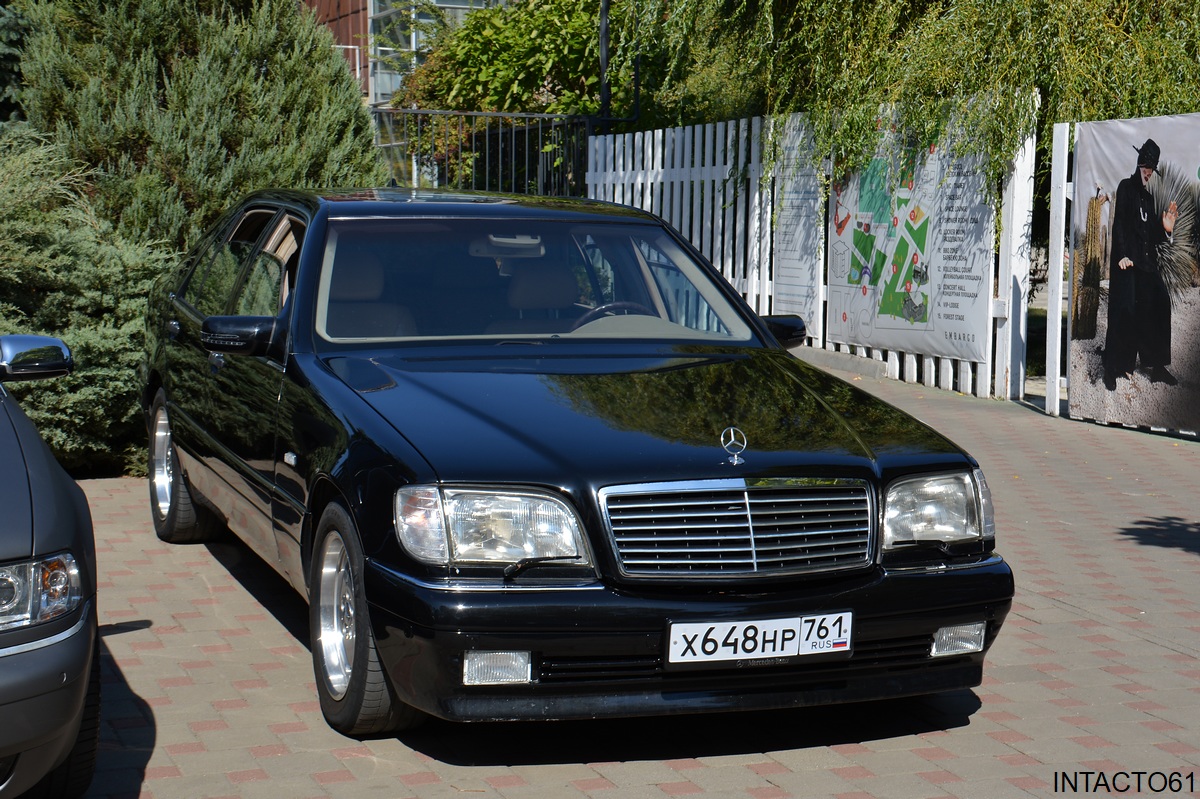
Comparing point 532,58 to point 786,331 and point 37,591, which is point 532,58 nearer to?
point 786,331

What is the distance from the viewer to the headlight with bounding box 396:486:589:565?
4.09 m

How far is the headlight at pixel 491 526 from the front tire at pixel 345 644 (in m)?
0.29

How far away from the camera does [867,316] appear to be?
13484 millimetres

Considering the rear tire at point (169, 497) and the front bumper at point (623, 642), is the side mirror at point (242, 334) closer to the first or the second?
the front bumper at point (623, 642)

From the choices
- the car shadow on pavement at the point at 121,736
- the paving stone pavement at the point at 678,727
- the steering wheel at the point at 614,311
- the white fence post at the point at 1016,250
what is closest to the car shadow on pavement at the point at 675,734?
the paving stone pavement at the point at 678,727

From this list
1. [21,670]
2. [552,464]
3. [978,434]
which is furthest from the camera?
[978,434]

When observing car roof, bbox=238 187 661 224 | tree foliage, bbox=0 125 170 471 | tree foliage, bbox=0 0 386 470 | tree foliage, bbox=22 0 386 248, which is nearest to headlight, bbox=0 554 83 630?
car roof, bbox=238 187 661 224

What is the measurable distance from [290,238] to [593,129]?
12.9 m

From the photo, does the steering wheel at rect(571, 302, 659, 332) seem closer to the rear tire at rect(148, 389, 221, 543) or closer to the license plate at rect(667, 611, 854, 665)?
the license plate at rect(667, 611, 854, 665)

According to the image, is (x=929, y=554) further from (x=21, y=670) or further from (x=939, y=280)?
(x=939, y=280)

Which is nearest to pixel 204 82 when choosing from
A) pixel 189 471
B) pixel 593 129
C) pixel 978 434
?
pixel 189 471

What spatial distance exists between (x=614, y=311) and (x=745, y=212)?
31.3 ft

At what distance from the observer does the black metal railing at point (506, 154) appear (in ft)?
58.5

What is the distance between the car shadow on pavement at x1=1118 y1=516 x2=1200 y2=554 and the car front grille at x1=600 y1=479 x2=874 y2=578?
3.85 meters
